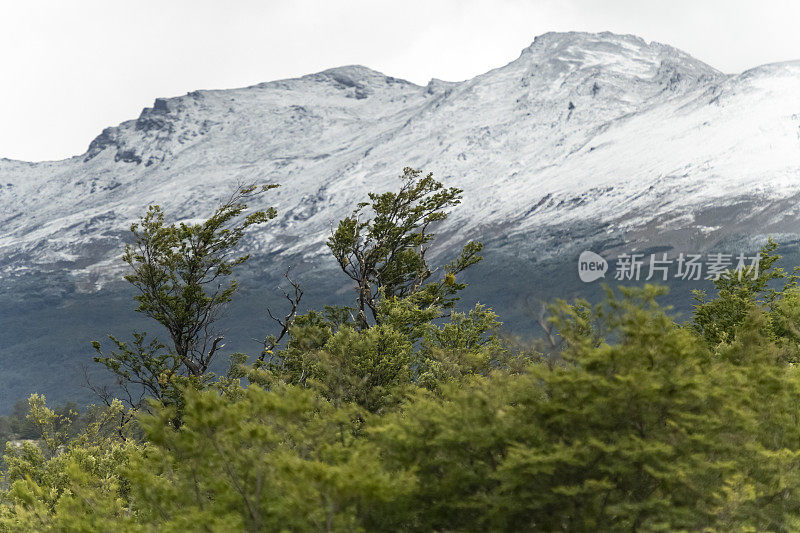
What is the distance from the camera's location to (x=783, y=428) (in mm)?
9820

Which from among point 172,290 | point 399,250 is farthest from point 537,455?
point 399,250

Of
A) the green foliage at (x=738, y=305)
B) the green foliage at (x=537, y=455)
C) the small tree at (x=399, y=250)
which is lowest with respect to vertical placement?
the green foliage at (x=738, y=305)

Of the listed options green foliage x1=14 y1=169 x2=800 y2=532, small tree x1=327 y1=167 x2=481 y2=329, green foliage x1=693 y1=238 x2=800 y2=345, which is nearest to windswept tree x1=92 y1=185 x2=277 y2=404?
small tree x1=327 y1=167 x2=481 y2=329

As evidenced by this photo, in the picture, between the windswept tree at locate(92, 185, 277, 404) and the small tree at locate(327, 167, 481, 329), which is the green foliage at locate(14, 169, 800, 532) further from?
the small tree at locate(327, 167, 481, 329)

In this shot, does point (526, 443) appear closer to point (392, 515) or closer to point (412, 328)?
point (392, 515)

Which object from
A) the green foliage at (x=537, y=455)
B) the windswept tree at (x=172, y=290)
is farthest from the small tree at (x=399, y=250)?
the green foliage at (x=537, y=455)

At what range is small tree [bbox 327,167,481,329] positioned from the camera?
27594 millimetres

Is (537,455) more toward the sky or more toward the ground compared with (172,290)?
more toward the ground

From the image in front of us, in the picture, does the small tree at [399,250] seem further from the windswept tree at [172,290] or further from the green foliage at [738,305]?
the green foliage at [738,305]

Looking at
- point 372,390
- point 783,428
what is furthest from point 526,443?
point 372,390

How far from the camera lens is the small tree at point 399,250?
90.5 feet

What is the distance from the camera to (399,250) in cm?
2948

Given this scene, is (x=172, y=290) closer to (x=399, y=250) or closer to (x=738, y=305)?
(x=399, y=250)

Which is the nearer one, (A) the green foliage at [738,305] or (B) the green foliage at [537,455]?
(B) the green foliage at [537,455]
